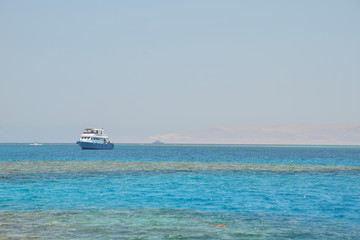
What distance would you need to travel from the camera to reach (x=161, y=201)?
28.6m

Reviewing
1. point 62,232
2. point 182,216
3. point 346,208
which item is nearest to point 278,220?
point 182,216

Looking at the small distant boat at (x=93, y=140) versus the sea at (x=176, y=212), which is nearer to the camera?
the sea at (x=176, y=212)

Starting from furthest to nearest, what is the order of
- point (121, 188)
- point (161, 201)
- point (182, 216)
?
1. point (121, 188)
2. point (161, 201)
3. point (182, 216)

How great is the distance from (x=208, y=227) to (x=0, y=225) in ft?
32.4

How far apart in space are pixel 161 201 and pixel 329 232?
1301 cm

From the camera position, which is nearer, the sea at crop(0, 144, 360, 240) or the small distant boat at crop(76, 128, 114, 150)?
the sea at crop(0, 144, 360, 240)

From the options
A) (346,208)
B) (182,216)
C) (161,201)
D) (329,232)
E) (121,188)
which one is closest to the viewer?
(329,232)

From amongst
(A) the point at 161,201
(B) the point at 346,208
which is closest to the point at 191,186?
(A) the point at 161,201

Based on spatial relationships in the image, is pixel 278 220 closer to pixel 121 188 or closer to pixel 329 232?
pixel 329 232

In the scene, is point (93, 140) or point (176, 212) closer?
point (176, 212)

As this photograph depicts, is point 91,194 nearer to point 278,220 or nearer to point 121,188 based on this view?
point 121,188

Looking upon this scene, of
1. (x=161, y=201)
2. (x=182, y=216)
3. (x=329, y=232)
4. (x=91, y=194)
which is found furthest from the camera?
(x=91, y=194)

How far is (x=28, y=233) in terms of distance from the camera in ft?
56.7

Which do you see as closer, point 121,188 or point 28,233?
point 28,233
